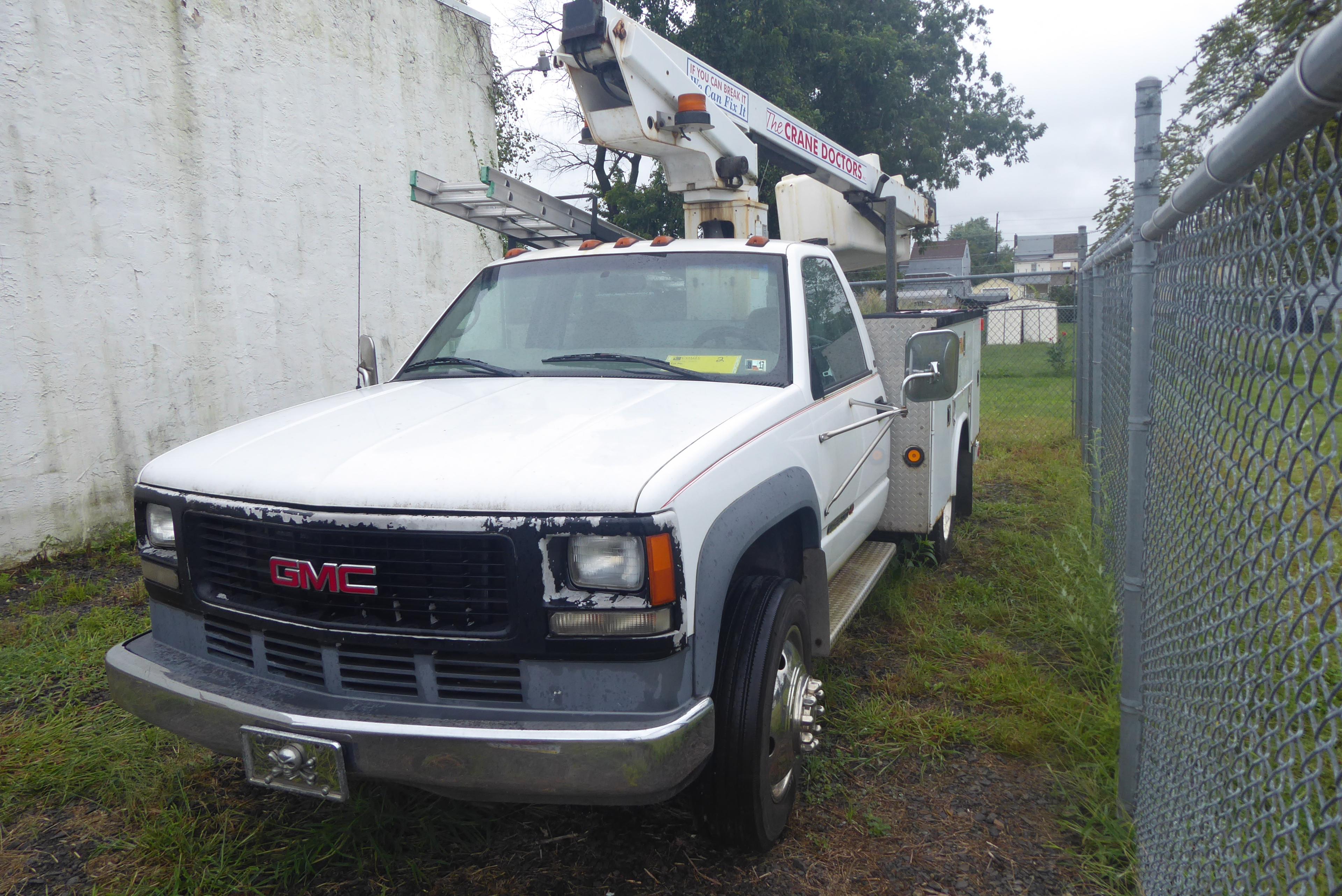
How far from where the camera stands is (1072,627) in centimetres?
445

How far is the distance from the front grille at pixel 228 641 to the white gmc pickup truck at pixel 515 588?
0.04 ft

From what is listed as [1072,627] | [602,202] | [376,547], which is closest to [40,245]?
[376,547]

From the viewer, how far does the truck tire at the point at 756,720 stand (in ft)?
8.51

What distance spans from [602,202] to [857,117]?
262 inches

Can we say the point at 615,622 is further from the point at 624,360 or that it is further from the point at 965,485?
the point at 965,485

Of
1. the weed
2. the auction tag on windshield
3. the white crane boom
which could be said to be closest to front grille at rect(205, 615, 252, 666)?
the auction tag on windshield

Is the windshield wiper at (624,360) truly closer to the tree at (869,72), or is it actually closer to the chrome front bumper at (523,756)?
the chrome front bumper at (523,756)

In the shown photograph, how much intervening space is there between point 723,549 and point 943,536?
11.2ft

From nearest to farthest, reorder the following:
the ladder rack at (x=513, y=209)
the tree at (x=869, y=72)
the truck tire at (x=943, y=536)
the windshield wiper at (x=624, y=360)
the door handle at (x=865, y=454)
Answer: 1. the windshield wiper at (x=624, y=360)
2. the door handle at (x=865, y=454)
3. the ladder rack at (x=513, y=209)
4. the truck tire at (x=943, y=536)
5. the tree at (x=869, y=72)

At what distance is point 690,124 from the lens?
5.42 meters

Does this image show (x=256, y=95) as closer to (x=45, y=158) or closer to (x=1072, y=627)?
(x=45, y=158)

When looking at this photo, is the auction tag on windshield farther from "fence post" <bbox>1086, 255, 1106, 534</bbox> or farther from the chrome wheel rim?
"fence post" <bbox>1086, 255, 1106, 534</bbox>

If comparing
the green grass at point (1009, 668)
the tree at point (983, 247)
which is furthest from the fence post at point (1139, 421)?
the tree at point (983, 247)

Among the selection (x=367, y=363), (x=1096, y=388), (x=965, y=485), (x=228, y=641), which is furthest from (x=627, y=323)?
(x=1096, y=388)
